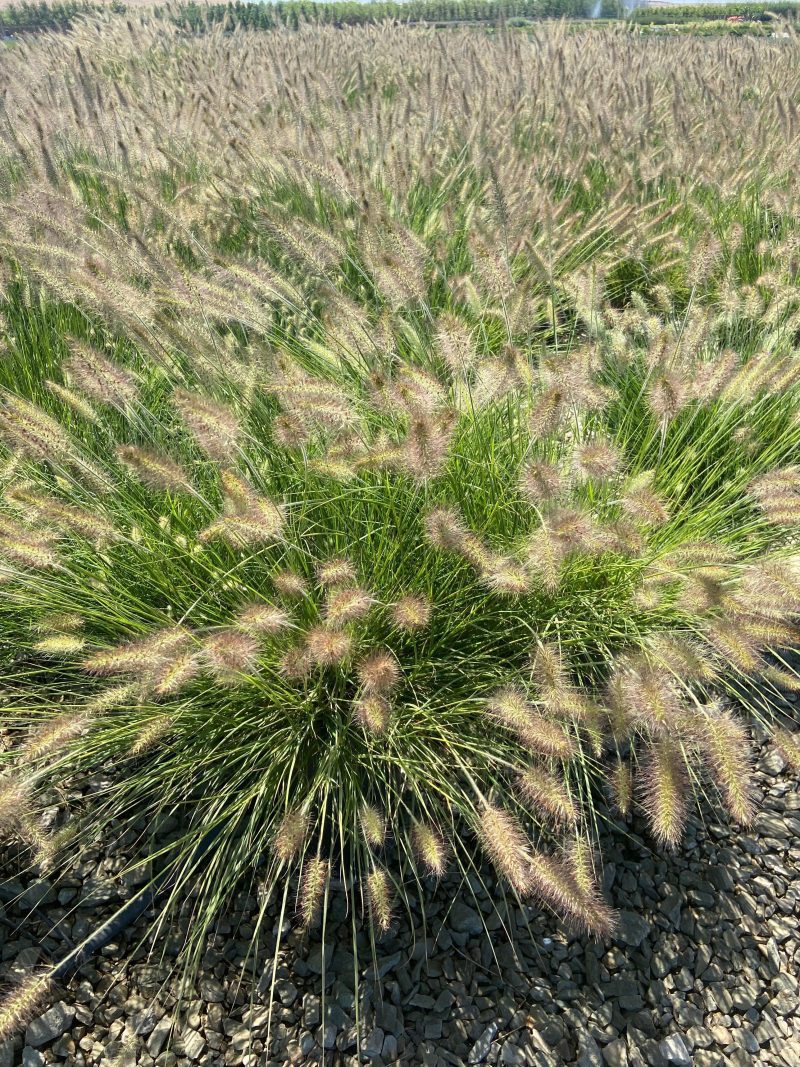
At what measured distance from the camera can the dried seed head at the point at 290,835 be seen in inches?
67.6

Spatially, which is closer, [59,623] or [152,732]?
[152,732]

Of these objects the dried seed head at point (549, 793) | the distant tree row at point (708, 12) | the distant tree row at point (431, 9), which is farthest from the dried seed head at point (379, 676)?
the distant tree row at point (708, 12)

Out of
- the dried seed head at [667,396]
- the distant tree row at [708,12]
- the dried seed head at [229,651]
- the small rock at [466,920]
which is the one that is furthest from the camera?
the distant tree row at [708,12]

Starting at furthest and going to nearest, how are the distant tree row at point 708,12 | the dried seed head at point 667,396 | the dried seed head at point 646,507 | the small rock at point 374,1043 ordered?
the distant tree row at point 708,12
the dried seed head at point 667,396
the dried seed head at point 646,507
the small rock at point 374,1043

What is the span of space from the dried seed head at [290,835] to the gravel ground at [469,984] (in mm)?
315

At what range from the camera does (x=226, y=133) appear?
5.07 m

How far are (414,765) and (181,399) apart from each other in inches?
45.3

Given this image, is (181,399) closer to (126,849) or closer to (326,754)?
(326,754)

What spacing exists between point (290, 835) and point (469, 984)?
2.12 ft

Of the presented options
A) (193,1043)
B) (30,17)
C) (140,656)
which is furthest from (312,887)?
(30,17)

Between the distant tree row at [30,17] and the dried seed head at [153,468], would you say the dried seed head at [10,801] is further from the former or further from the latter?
the distant tree row at [30,17]

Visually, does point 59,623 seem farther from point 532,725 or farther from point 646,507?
point 646,507

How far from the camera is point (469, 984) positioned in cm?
195

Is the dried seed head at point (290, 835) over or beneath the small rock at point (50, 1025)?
over
